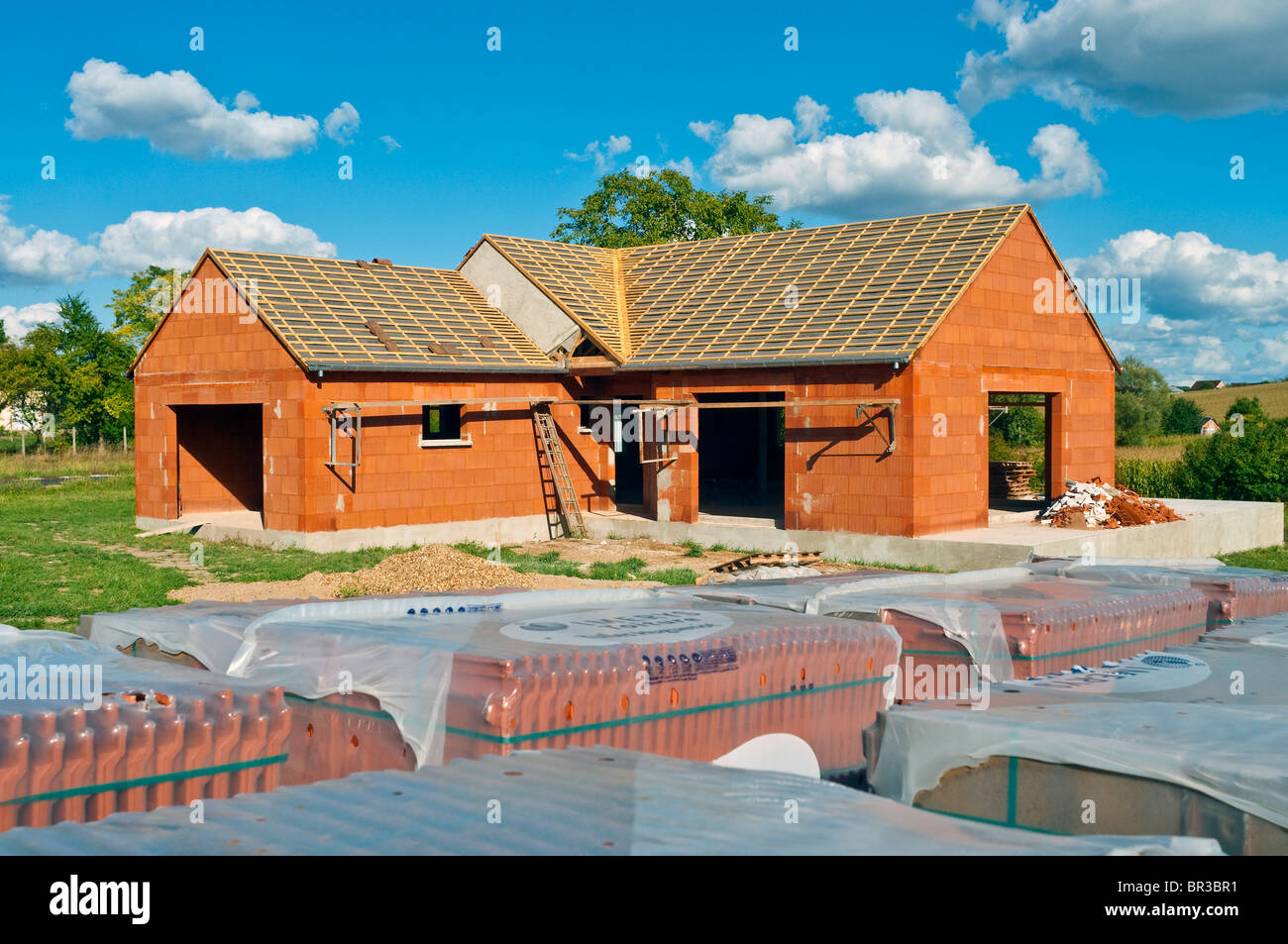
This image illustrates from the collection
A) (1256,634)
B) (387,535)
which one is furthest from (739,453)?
(1256,634)

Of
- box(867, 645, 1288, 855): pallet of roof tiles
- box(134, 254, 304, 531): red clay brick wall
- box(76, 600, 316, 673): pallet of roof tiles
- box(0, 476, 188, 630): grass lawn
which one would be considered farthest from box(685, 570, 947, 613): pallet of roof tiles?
box(134, 254, 304, 531): red clay brick wall

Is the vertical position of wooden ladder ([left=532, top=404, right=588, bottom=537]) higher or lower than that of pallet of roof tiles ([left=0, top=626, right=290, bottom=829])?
higher

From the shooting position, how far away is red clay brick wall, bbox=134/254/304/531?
20969mm

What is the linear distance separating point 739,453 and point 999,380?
1051 centimetres

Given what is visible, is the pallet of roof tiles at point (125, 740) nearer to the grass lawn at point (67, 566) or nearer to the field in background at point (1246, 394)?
the grass lawn at point (67, 566)

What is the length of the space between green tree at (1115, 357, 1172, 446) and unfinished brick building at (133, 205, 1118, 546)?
1339 inches

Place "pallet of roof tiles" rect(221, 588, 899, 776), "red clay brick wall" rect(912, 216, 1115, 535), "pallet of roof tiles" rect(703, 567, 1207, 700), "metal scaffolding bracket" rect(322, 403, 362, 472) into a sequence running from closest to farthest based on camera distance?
"pallet of roof tiles" rect(221, 588, 899, 776)
"pallet of roof tiles" rect(703, 567, 1207, 700)
"red clay brick wall" rect(912, 216, 1115, 535)
"metal scaffolding bracket" rect(322, 403, 362, 472)

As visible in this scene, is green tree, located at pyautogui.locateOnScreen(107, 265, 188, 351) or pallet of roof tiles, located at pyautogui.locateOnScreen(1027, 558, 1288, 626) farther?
green tree, located at pyautogui.locateOnScreen(107, 265, 188, 351)

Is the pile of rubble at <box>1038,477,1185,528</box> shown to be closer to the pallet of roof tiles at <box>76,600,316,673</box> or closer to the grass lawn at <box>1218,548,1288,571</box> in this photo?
the grass lawn at <box>1218,548,1288,571</box>

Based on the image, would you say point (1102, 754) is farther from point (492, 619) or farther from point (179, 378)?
point (179, 378)

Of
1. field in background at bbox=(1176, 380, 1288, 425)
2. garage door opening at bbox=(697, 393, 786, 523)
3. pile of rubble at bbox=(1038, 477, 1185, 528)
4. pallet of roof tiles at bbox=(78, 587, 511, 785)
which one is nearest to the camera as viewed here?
pallet of roof tiles at bbox=(78, 587, 511, 785)

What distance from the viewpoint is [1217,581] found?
9328 millimetres

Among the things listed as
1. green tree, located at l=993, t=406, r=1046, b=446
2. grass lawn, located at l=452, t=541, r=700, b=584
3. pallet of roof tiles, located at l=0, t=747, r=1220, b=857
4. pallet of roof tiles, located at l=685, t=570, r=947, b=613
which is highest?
green tree, located at l=993, t=406, r=1046, b=446

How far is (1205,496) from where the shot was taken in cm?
2791
